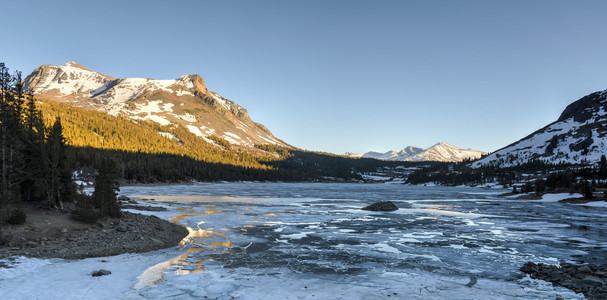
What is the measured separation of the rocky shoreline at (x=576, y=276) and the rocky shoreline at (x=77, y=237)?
20.0 meters

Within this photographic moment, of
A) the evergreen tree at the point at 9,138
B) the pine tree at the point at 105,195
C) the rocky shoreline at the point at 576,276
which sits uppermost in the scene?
the evergreen tree at the point at 9,138

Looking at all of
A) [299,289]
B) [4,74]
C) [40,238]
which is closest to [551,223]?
[299,289]

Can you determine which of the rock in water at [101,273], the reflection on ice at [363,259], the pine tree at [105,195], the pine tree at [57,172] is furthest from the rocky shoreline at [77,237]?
the rock in water at [101,273]

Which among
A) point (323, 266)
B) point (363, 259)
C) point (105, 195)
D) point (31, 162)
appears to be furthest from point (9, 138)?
point (363, 259)

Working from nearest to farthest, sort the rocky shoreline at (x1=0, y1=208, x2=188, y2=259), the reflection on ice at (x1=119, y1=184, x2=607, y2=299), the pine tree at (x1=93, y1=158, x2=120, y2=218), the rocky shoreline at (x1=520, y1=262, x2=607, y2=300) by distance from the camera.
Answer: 1. the rocky shoreline at (x1=520, y1=262, x2=607, y2=300)
2. the reflection on ice at (x1=119, y1=184, x2=607, y2=299)
3. the rocky shoreline at (x1=0, y1=208, x2=188, y2=259)
4. the pine tree at (x1=93, y1=158, x2=120, y2=218)

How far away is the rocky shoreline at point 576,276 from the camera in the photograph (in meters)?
12.3

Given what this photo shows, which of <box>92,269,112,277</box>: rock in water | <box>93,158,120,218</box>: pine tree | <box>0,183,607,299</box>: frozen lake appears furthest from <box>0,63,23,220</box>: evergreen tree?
<box>92,269,112,277</box>: rock in water

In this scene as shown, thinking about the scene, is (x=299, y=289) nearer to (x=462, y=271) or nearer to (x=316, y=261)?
(x=316, y=261)

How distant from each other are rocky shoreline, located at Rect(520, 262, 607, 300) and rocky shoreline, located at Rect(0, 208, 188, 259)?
65.6 ft

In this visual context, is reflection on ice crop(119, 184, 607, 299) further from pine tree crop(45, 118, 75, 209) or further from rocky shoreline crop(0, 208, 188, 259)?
pine tree crop(45, 118, 75, 209)

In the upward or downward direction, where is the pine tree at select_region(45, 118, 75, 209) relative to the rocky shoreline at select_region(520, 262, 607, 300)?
upward

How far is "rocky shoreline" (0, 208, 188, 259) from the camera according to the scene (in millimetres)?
16719

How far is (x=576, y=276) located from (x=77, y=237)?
2570 cm

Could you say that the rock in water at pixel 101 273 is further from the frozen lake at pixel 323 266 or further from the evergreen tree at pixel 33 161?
the evergreen tree at pixel 33 161
